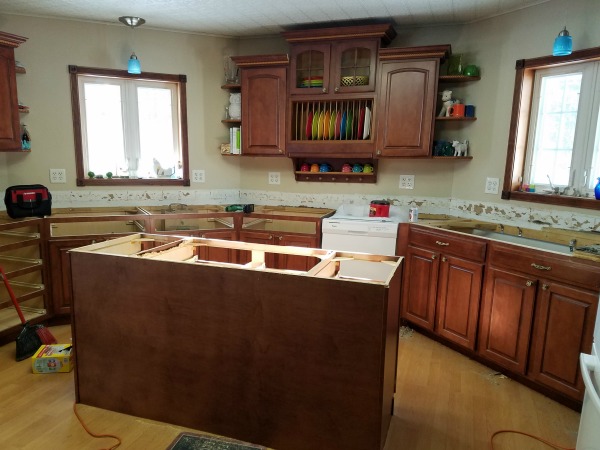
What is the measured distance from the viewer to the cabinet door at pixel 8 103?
9.68 feet

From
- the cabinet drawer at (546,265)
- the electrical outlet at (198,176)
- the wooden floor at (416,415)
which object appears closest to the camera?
the wooden floor at (416,415)

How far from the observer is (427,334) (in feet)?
10.6

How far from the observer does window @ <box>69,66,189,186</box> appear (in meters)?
3.60

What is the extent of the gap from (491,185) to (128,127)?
10.5 feet

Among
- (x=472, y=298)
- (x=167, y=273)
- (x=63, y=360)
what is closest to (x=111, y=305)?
(x=167, y=273)

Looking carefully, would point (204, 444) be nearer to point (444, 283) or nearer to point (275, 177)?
point (444, 283)

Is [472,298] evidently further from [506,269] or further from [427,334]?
[427,334]

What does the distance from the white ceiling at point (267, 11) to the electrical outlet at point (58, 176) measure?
4.14 feet

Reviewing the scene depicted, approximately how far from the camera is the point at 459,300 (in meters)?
2.87

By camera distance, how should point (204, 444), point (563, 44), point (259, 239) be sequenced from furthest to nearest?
point (259, 239), point (563, 44), point (204, 444)

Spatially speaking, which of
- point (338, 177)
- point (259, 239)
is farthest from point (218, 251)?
point (338, 177)

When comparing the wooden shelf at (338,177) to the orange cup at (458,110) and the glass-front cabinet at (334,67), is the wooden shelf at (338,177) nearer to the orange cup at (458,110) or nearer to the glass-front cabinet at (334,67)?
the glass-front cabinet at (334,67)

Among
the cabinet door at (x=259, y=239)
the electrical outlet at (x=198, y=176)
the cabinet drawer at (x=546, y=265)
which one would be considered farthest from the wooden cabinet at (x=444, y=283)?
the electrical outlet at (x=198, y=176)

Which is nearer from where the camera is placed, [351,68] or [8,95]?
[8,95]
